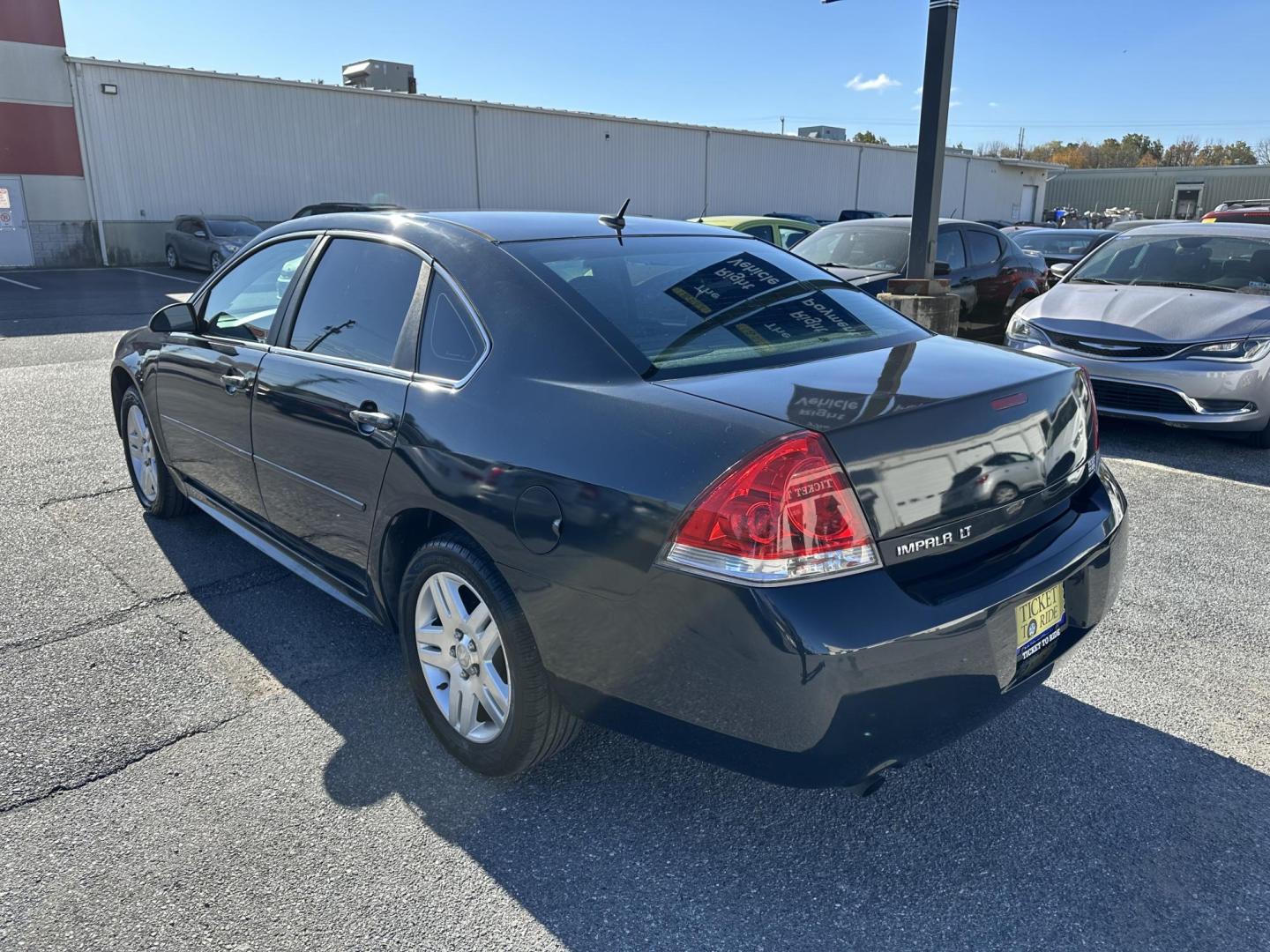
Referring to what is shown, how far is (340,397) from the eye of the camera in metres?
2.98

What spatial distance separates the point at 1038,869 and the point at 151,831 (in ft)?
7.74

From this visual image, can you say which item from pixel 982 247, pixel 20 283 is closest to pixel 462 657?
pixel 982 247

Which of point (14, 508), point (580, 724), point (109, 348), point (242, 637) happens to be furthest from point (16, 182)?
point (580, 724)

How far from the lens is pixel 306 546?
3.33 m

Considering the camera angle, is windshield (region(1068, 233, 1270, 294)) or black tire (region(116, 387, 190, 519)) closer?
black tire (region(116, 387, 190, 519))

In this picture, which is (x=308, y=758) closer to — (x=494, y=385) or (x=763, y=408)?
(x=494, y=385)

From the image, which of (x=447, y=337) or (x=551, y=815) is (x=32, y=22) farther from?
(x=551, y=815)

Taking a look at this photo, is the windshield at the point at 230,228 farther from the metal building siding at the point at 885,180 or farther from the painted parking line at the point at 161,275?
the metal building siding at the point at 885,180

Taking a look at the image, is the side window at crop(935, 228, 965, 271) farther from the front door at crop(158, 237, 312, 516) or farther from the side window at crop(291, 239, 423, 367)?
the side window at crop(291, 239, 423, 367)

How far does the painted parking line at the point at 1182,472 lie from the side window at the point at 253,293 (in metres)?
5.24

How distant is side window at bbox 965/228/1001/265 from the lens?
9797 mm

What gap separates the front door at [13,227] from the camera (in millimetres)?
22219

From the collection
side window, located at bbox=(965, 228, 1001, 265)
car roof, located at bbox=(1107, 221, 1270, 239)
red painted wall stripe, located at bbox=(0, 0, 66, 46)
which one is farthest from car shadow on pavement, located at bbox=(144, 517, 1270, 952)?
red painted wall stripe, located at bbox=(0, 0, 66, 46)

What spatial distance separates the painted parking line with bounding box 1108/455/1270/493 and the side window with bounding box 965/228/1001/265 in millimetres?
4205
